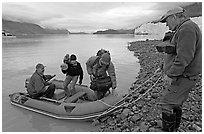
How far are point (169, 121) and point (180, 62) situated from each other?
1295mm

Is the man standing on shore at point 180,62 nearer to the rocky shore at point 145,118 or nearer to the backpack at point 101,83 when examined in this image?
the rocky shore at point 145,118

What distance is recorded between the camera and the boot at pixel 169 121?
4.09m

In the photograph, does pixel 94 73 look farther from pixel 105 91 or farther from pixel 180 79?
pixel 180 79

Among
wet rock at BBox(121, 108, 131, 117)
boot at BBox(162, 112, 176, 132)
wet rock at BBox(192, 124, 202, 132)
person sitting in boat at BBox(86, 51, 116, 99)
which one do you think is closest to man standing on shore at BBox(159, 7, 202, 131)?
boot at BBox(162, 112, 176, 132)

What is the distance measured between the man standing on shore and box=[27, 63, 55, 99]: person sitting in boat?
422cm

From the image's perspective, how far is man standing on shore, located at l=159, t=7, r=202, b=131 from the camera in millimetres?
3523

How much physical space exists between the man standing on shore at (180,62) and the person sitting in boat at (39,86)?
422 cm

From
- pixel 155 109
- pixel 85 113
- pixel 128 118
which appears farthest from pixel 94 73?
pixel 155 109

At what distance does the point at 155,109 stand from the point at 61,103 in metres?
2.84

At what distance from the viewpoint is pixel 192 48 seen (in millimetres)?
3518

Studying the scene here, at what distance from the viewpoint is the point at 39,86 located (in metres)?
6.97

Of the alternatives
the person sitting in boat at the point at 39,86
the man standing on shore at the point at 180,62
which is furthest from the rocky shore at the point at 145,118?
the person sitting in boat at the point at 39,86

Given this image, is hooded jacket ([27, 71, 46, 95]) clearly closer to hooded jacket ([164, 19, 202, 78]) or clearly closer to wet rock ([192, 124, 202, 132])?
hooded jacket ([164, 19, 202, 78])

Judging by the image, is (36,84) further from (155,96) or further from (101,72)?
(155,96)
